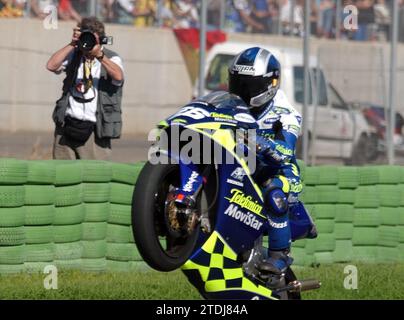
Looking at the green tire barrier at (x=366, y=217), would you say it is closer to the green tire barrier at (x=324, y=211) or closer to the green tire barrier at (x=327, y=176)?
the green tire barrier at (x=324, y=211)

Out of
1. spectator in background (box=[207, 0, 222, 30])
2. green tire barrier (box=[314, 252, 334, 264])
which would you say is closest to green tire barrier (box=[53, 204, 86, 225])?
green tire barrier (box=[314, 252, 334, 264])

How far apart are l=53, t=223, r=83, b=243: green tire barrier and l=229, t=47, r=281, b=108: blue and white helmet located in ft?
8.12

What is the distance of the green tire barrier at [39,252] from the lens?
339 inches

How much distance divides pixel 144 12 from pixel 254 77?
22.4 ft

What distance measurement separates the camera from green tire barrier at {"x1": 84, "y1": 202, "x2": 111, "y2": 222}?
9031mm

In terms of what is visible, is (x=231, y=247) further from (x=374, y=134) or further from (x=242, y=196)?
(x=374, y=134)

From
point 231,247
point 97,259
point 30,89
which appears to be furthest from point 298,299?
point 30,89

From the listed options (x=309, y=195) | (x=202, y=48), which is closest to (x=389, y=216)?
(x=309, y=195)

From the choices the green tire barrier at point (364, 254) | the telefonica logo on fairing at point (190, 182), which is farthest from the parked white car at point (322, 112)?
the telefonica logo on fairing at point (190, 182)

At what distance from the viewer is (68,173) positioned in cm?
885

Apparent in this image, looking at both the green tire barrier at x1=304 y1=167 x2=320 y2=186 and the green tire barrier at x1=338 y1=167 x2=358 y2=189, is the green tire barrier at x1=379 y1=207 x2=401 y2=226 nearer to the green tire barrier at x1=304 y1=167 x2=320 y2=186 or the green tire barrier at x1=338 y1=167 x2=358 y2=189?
the green tire barrier at x1=338 y1=167 x2=358 y2=189

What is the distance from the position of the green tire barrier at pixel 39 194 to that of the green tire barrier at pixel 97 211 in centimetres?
38

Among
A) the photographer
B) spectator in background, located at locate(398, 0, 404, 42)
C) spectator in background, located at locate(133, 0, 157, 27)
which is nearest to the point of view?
the photographer
